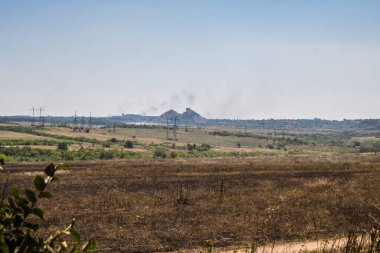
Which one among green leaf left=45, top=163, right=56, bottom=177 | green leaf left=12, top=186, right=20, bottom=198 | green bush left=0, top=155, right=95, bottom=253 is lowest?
green bush left=0, top=155, right=95, bottom=253

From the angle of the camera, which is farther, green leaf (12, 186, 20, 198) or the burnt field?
the burnt field

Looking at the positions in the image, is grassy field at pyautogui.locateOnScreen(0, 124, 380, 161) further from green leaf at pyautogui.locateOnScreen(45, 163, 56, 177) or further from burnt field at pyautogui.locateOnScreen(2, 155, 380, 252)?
green leaf at pyautogui.locateOnScreen(45, 163, 56, 177)

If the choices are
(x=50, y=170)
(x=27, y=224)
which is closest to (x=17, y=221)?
(x=27, y=224)

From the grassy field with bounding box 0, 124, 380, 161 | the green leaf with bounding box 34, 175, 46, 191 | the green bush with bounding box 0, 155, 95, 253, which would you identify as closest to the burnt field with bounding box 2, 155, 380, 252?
the green bush with bounding box 0, 155, 95, 253

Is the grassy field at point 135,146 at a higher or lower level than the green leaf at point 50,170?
lower

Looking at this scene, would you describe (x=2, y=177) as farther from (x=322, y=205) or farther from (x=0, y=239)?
(x=0, y=239)

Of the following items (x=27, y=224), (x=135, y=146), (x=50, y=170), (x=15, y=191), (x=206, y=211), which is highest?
(x=50, y=170)

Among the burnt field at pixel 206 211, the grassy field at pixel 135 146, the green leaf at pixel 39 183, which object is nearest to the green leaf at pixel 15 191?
the green leaf at pixel 39 183

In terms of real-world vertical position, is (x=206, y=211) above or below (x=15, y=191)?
below

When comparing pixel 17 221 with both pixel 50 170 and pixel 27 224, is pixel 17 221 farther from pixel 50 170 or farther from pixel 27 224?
pixel 50 170

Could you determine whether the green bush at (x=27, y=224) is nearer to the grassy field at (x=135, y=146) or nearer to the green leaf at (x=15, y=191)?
the green leaf at (x=15, y=191)

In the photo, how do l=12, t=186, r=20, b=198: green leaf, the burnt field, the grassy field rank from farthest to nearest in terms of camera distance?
the grassy field → the burnt field → l=12, t=186, r=20, b=198: green leaf

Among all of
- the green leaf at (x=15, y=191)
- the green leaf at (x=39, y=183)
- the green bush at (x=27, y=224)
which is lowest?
the green bush at (x=27, y=224)

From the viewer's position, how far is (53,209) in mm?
25484
